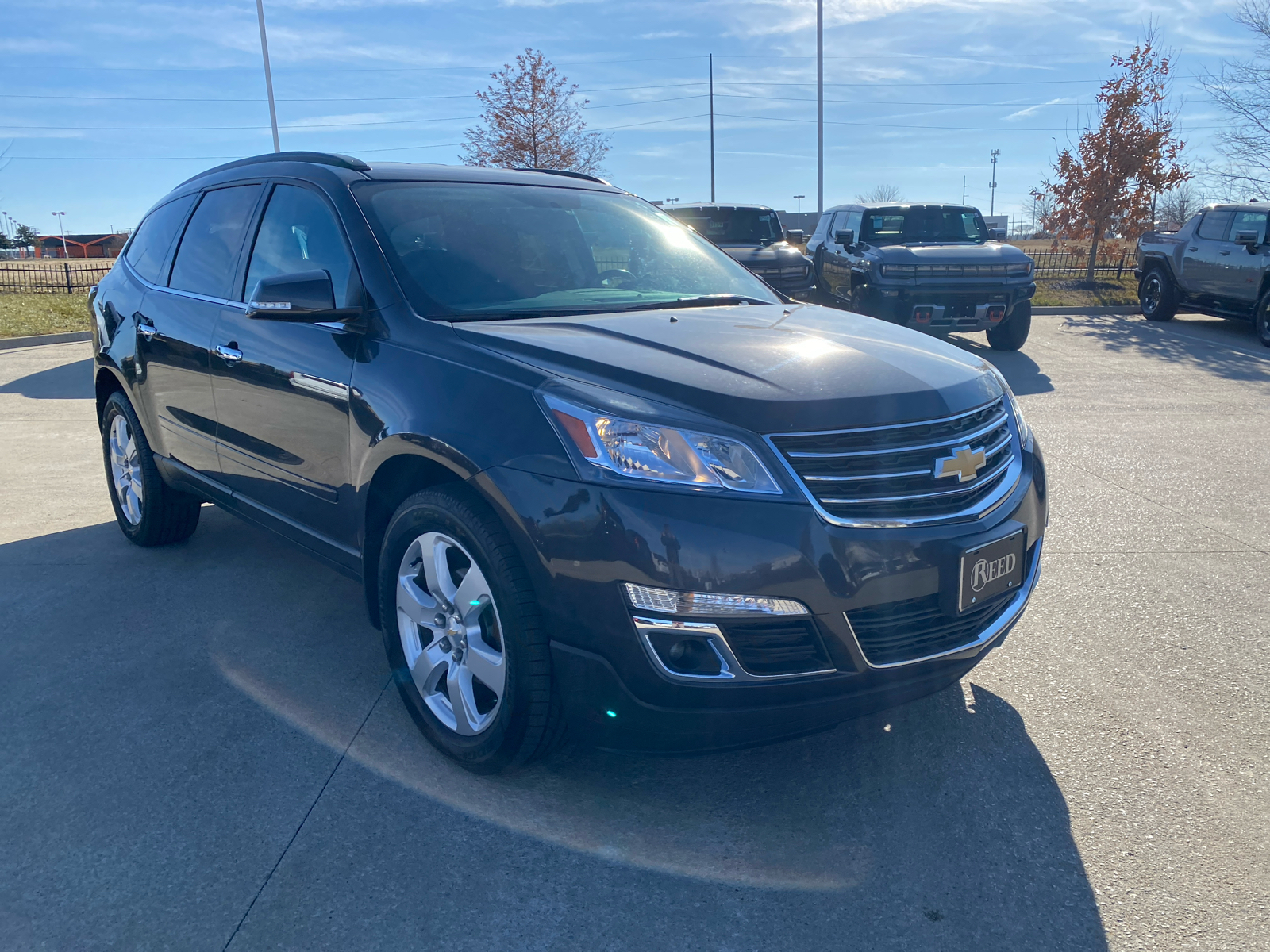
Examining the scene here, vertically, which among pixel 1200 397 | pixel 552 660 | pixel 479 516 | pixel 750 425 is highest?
pixel 750 425

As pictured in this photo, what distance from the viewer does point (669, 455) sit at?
8.02 ft

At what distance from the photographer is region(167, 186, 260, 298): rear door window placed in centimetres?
407

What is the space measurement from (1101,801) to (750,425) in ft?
4.81

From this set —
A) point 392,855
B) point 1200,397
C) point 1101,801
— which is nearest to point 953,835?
point 1101,801

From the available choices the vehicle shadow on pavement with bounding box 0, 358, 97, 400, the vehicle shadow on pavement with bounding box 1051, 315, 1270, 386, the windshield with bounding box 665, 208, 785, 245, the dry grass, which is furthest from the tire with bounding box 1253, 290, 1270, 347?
the dry grass

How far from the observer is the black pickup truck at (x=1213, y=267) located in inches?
515

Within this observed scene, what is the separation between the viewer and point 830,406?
2.53 meters

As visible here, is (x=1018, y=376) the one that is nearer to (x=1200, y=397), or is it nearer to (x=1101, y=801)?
(x=1200, y=397)

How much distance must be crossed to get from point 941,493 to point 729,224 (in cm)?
1306

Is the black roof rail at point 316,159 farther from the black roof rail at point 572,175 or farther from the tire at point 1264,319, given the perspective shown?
the tire at point 1264,319

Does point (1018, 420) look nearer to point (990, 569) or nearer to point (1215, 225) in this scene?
point (990, 569)

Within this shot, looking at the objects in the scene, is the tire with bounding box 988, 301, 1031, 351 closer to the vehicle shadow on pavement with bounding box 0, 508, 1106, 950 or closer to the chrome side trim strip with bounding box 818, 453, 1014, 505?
the vehicle shadow on pavement with bounding box 0, 508, 1106, 950

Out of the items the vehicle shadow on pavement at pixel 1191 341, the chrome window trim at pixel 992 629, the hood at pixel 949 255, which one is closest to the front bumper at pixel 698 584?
the chrome window trim at pixel 992 629

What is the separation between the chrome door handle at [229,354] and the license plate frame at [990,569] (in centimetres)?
274
